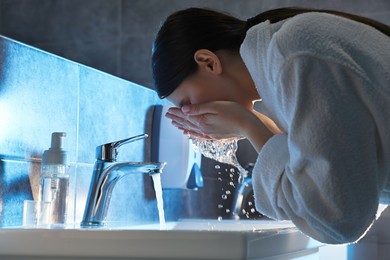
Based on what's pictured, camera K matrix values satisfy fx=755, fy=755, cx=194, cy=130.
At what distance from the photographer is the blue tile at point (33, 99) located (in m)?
1.32

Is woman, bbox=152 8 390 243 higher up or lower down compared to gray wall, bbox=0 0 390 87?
lower down

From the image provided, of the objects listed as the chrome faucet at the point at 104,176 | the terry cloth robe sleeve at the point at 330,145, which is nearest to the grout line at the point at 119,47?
the chrome faucet at the point at 104,176

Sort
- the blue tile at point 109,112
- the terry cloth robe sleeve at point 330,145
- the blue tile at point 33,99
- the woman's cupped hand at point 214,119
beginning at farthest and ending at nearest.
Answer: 1. the blue tile at point 109,112
2. the blue tile at point 33,99
3. the woman's cupped hand at point 214,119
4. the terry cloth robe sleeve at point 330,145

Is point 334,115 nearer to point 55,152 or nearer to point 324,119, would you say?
point 324,119

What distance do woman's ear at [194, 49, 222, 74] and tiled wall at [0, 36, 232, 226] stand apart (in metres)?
0.37

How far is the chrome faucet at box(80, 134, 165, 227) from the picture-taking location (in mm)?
1412

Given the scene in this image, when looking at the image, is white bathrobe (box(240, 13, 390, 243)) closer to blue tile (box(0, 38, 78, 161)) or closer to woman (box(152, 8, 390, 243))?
woman (box(152, 8, 390, 243))

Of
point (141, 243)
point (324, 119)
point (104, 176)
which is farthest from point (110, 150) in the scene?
point (324, 119)

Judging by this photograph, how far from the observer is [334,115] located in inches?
35.2

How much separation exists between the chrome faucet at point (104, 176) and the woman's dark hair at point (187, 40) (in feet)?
0.89

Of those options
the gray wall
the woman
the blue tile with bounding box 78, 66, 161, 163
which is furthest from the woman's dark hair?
the gray wall

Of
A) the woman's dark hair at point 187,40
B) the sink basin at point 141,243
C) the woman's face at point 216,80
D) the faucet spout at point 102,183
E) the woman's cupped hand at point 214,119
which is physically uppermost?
the woman's dark hair at point 187,40

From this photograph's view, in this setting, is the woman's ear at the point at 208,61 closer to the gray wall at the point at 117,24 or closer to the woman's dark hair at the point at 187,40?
the woman's dark hair at the point at 187,40

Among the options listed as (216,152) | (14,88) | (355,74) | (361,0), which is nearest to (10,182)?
(14,88)
